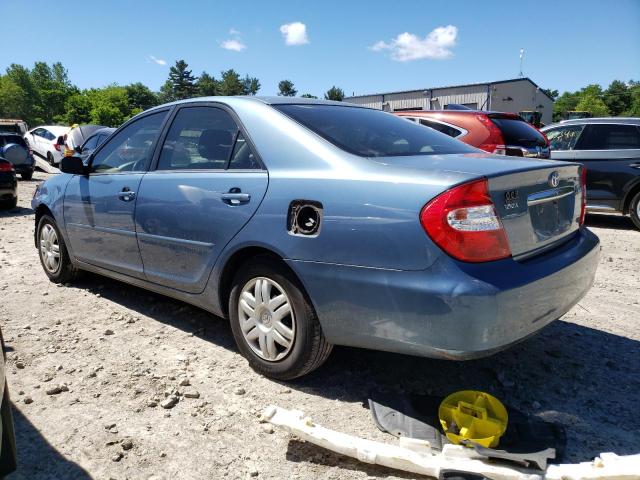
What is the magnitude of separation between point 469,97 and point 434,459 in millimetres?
35817

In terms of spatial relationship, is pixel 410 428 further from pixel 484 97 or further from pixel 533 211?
pixel 484 97

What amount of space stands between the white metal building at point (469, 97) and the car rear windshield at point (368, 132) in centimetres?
3165

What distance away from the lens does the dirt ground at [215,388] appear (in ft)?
7.50

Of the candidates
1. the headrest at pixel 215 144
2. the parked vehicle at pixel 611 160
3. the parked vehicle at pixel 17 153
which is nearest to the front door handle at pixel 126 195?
the headrest at pixel 215 144

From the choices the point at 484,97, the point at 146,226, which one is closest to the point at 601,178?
the point at 146,226

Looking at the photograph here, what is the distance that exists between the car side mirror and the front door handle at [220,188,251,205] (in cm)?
194

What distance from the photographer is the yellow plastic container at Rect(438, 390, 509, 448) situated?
2225 mm

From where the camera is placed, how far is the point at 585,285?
2812mm

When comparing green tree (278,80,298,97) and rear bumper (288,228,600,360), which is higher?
green tree (278,80,298,97)

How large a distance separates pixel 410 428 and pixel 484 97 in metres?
36.1

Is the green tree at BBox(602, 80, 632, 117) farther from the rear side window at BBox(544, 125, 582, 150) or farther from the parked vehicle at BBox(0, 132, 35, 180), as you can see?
the parked vehicle at BBox(0, 132, 35, 180)

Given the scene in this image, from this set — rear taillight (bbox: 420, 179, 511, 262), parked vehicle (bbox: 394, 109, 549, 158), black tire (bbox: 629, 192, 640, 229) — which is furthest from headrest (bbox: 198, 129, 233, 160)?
black tire (bbox: 629, 192, 640, 229)

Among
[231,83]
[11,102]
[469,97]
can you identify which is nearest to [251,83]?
[231,83]

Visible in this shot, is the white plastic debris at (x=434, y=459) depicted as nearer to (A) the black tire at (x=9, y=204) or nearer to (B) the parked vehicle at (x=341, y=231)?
(B) the parked vehicle at (x=341, y=231)
